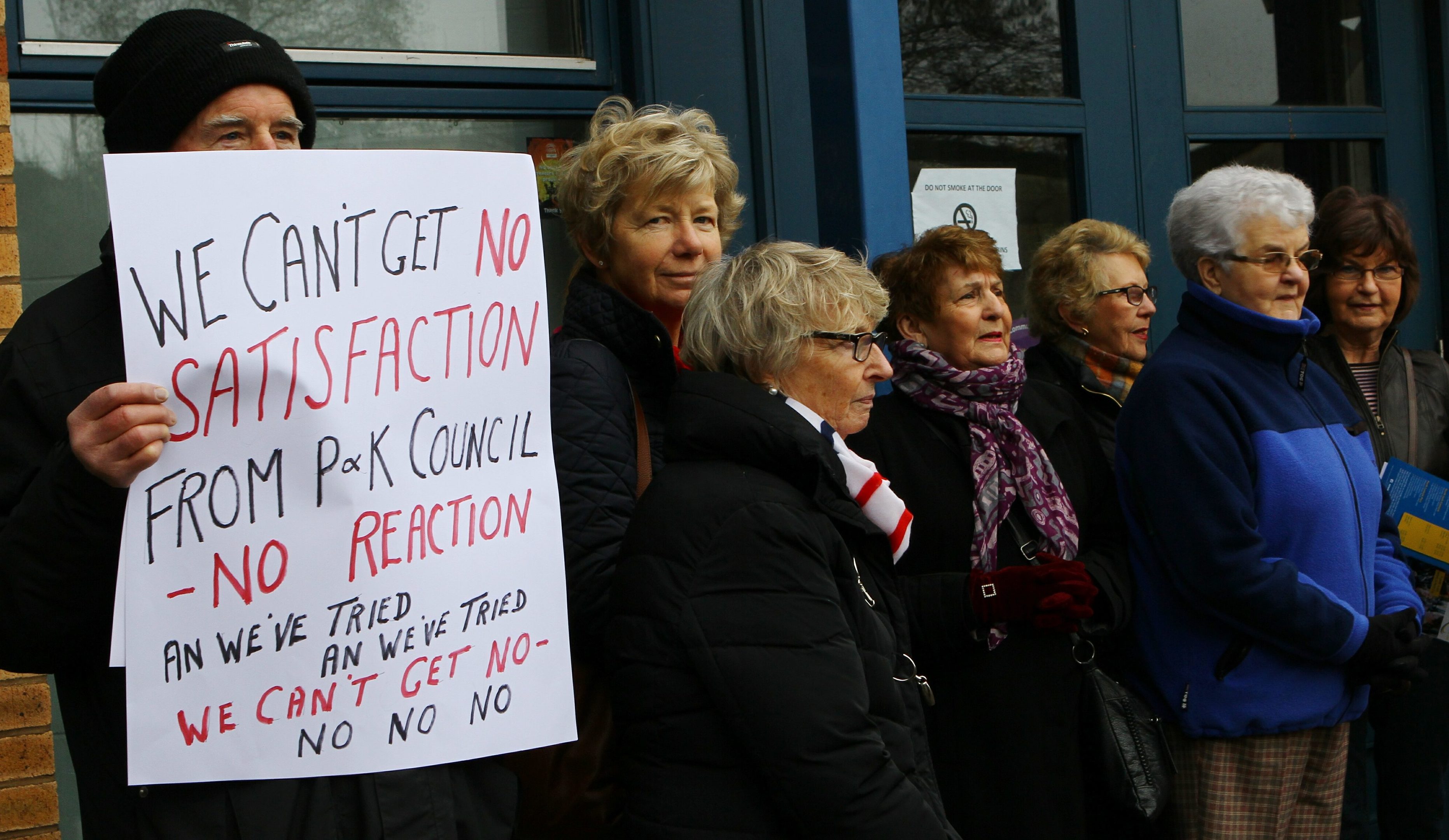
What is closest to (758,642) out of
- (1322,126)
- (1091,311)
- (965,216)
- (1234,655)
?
(1234,655)

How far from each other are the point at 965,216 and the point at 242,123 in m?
2.98

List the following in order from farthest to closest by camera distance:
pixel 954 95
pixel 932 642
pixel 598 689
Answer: pixel 954 95 → pixel 932 642 → pixel 598 689

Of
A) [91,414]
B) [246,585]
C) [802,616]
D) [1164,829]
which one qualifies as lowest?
[1164,829]

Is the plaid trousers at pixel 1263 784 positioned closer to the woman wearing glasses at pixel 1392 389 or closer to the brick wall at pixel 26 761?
the woman wearing glasses at pixel 1392 389

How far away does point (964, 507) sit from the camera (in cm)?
270

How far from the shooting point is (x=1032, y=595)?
2.53 meters

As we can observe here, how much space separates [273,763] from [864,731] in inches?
31.6

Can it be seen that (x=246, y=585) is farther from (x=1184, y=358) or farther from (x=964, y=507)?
(x=1184, y=358)

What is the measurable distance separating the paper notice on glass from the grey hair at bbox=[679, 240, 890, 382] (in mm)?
2060

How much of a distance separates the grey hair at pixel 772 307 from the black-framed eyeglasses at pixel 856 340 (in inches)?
0.4

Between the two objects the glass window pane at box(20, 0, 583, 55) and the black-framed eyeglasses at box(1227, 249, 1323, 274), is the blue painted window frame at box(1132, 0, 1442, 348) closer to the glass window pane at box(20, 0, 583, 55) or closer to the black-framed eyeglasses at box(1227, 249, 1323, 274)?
the black-framed eyeglasses at box(1227, 249, 1323, 274)

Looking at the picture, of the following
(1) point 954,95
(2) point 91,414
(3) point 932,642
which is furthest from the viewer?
(1) point 954,95

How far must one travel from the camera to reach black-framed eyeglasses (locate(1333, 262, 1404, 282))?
3.43m

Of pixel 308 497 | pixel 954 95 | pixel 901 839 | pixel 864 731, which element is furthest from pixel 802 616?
pixel 954 95
